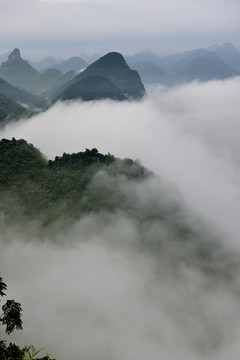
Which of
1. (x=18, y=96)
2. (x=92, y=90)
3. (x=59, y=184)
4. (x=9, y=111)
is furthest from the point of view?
(x=18, y=96)

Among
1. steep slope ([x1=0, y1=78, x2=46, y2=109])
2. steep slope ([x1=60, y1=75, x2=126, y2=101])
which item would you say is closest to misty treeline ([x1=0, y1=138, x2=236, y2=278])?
steep slope ([x1=60, y1=75, x2=126, y2=101])

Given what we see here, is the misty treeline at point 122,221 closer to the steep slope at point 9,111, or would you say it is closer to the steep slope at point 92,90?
the steep slope at point 9,111

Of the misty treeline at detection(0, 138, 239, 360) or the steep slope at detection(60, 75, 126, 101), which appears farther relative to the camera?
the steep slope at detection(60, 75, 126, 101)

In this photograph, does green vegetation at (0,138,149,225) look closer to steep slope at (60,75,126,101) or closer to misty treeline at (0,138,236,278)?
misty treeline at (0,138,236,278)

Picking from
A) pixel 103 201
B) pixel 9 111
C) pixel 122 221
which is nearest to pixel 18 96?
pixel 9 111

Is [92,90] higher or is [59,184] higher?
[92,90]

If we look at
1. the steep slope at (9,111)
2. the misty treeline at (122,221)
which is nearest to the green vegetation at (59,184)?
the misty treeline at (122,221)

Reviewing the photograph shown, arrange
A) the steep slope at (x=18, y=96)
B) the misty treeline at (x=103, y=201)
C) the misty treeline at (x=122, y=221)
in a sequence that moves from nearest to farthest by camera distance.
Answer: the misty treeline at (x=122, y=221)
the misty treeline at (x=103, y=201)
the steep slope at (x=18, y=96)

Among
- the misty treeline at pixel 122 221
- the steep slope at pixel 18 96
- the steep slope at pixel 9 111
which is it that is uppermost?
the steep slope at pixel 18 96

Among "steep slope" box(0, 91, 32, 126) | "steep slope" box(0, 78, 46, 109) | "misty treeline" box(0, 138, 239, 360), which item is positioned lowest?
"misty treeline" box(0, 138, 239, 360)

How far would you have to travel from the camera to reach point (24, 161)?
45656 mm

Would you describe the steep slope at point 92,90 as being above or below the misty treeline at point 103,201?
above

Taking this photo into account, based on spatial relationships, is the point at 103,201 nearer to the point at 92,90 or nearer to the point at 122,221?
the point at 122,221

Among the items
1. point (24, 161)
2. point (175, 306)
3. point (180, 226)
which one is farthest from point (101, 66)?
point (175, 306)
